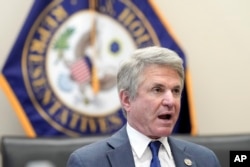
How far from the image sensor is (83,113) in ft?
10.9

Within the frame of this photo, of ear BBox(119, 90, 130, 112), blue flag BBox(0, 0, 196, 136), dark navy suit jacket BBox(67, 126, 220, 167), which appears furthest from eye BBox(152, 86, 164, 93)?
blue flag BBox(0, 0, 196, 136)

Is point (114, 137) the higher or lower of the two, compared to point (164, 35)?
lower

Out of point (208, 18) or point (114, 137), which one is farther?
point (208, 18)

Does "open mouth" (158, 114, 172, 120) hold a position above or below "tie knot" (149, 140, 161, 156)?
above

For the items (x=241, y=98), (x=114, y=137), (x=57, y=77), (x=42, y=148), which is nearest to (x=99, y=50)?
(x=57, y=77)

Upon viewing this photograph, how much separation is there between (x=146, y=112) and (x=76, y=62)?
1456mm

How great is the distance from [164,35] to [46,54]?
761 millimetres

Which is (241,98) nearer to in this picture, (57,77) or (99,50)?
(99,50)

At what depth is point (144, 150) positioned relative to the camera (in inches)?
76.9

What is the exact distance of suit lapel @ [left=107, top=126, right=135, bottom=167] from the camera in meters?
1.92

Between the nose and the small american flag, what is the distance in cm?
146

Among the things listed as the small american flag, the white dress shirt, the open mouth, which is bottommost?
the white dress shirt

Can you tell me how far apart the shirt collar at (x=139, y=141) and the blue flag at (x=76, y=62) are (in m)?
1.31

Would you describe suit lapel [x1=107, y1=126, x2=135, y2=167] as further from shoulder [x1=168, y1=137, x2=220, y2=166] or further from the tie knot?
shoulder [x1=168, y1=137, x2=220, y2=166]
